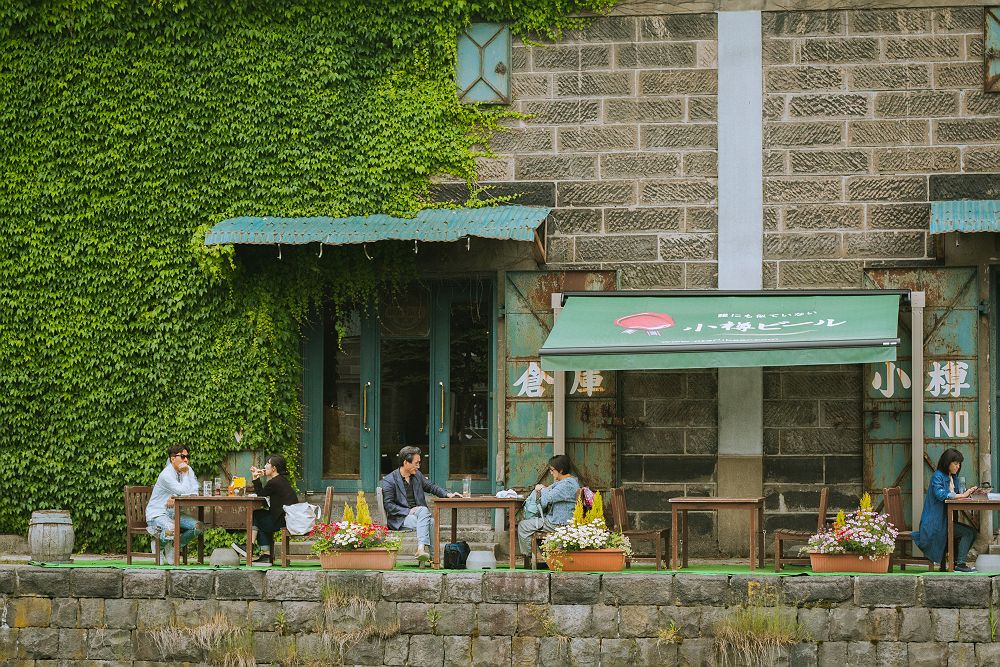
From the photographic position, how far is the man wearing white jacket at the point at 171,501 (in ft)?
40.1

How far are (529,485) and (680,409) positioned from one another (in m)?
1.66

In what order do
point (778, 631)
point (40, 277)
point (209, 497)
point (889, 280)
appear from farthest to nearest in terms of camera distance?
point (40, 277) → point (889, 280) → point (209, 497) → point (778, 631)

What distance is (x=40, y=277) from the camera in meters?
14.2

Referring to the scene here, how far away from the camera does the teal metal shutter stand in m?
13.9

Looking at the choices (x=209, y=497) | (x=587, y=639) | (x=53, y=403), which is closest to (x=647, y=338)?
(x=587, y=639)

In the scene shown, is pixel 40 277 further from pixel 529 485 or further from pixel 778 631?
pixel 778 631

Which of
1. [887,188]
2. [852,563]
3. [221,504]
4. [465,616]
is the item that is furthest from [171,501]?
[887,188]

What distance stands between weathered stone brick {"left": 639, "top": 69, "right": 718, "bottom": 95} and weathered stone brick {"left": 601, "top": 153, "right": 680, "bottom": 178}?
639 mm

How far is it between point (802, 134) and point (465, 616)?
593 cm

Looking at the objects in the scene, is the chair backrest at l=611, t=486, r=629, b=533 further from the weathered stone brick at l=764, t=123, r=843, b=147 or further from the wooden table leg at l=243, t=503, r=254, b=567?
the weathered stone brick at l=764, t=123, r=843, b=147

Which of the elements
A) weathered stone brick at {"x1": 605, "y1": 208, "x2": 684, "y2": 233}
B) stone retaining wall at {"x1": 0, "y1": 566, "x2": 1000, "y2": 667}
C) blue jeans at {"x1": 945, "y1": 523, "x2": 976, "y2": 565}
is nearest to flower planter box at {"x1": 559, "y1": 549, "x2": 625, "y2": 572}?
stone retaining wall at {"x1": 0, "y1": 566, "x2": 1000, "y2": 667}

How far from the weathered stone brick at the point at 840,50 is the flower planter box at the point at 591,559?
18.1 feet

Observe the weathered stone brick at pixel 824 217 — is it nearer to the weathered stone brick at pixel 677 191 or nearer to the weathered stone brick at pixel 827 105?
the weathered stone brick at pixel 677 191

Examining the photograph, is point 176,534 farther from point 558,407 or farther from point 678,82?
point 678,82
